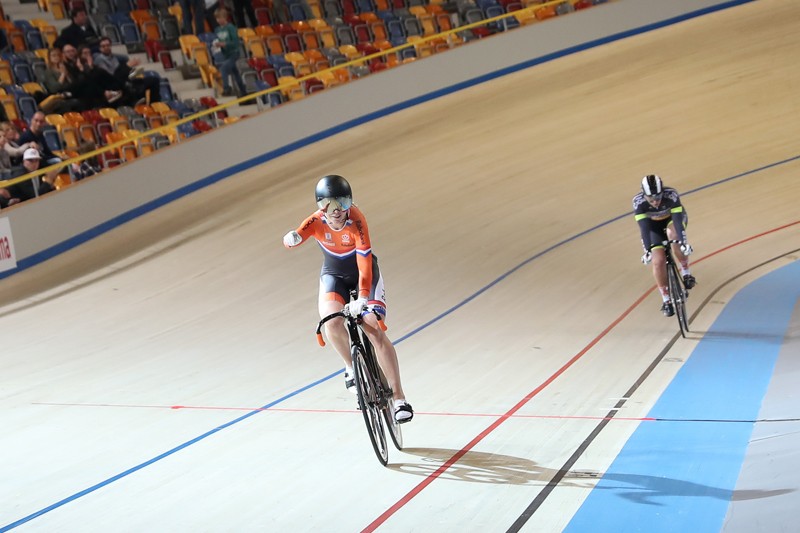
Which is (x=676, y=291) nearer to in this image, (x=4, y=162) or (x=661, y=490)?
(x=661, y=490)

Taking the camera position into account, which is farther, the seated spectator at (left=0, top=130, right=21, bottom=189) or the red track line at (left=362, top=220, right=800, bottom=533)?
the seated spectator at (left=0, top=130, right=21, bottom=189)

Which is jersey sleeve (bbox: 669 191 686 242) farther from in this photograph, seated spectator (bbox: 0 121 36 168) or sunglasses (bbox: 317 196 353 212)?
seated spectator (bbox: 0 121 36 168)

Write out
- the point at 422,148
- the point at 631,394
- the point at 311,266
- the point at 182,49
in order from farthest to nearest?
the point at 182,49 → the point at 422,148 → the point at 311,266 → the point at 631,394

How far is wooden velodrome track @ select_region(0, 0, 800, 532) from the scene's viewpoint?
4.02 m

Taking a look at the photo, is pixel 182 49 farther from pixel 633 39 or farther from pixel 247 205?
pixel 633 39

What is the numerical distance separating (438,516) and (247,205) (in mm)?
7850

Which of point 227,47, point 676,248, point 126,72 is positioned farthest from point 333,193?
point 227,47

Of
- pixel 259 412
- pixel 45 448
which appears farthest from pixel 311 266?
pixel 45 448

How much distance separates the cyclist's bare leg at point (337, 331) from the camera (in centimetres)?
419

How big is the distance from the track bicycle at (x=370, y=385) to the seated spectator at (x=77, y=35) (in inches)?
332

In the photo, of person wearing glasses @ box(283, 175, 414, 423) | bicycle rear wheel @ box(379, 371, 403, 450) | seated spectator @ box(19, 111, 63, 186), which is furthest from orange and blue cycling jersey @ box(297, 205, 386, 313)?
seated spectator @ box(19, 111, 63, 186)

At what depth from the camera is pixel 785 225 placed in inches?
360

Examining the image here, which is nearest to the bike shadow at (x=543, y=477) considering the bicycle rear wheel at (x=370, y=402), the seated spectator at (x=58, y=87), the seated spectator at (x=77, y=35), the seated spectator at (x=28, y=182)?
the bicycle rear wheel at (x=370, y=402)

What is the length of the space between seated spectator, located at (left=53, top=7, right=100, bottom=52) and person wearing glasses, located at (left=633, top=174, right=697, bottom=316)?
7.50m
